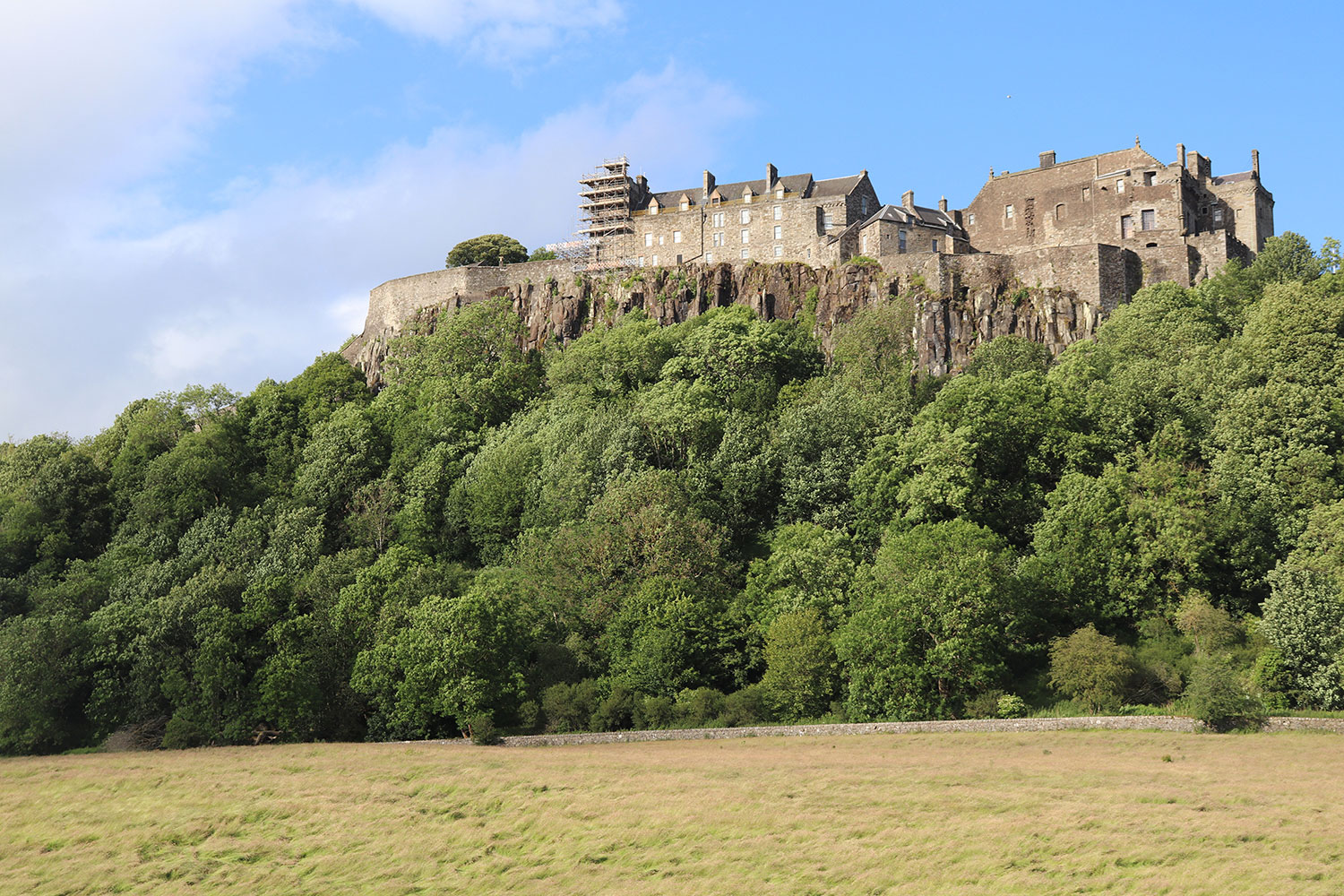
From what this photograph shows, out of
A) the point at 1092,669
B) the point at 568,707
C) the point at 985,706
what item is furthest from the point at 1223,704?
the point at 568,707

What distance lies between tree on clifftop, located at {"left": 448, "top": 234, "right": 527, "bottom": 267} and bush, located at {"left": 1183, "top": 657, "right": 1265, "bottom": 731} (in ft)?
271

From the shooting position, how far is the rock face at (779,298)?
227 feet

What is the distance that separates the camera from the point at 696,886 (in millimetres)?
23844

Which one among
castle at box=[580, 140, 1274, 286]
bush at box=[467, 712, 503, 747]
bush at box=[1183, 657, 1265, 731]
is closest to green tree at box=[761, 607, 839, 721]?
bush at box=[467, 712, 503, 747]

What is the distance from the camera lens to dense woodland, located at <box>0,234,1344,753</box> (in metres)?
42.2

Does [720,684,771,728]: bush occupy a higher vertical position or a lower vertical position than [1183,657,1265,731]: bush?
lower

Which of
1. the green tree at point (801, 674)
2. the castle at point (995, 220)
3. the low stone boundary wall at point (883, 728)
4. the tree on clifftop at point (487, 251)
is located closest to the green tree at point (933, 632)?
the green tree at point (801, 674)

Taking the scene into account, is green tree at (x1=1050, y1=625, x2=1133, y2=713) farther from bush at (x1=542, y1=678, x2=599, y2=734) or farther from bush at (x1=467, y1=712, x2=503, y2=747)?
bush at (x1=467, y1=712, x2=503, y2=747)

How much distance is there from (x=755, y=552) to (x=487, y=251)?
6214 cm

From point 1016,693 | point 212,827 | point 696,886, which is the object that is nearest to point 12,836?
point 212,827

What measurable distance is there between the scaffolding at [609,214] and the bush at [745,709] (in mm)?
52388

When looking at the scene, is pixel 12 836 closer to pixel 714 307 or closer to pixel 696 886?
pixel 696 886

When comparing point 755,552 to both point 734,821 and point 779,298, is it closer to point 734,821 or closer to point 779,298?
point 779,298

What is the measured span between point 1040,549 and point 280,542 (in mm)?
36013
